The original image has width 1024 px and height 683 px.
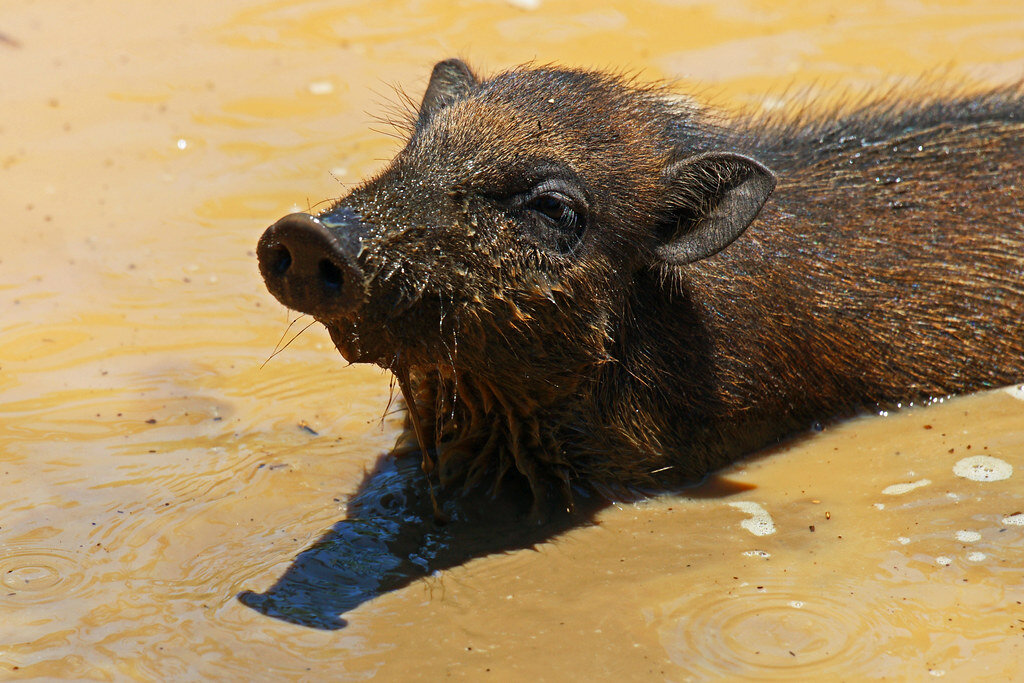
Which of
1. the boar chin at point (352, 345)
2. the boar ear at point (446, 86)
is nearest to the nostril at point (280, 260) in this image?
the boar chin at point (352, 345)

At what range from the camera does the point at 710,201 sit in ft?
16.9

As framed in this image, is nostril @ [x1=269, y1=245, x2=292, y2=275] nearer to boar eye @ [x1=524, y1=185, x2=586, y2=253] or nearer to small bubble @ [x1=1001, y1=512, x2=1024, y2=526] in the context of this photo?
boar eye @ [x1=524, y1=185, x2=586, y2=253]

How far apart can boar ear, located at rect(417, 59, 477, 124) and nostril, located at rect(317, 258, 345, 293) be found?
4.91 ft

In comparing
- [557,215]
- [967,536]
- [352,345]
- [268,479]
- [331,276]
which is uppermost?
[557,215]

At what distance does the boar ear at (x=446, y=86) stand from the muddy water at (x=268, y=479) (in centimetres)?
58

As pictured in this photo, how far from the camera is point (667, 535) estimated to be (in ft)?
16.1

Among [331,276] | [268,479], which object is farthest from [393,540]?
[331,276]

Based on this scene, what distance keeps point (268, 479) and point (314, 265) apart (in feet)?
4.77

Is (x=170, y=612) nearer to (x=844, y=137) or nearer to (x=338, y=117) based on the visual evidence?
(x=844, y=137)

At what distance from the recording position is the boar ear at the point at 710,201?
5.05 metres

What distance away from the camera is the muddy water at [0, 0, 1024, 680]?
4117 mm

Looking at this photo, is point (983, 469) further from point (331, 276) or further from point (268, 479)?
point (268, 479)

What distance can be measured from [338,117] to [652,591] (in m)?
5.61

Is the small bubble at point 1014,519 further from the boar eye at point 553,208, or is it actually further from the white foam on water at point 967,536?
the boar eye at point 553,208
